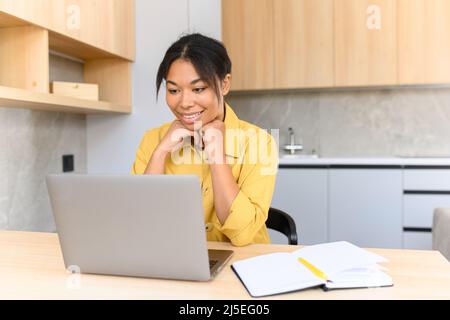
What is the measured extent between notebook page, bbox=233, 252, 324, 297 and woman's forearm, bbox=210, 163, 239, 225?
0.27 metres

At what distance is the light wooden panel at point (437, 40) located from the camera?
2.95m

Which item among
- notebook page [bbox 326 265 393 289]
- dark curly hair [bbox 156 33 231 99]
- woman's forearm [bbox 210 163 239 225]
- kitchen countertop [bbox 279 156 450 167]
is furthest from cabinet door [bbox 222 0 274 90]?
notebook page [bbox 326 265 393 289]

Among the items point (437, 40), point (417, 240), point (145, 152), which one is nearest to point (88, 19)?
point (145, 152)

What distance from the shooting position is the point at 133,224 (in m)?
0.81

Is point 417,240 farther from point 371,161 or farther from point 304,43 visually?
point 304,43

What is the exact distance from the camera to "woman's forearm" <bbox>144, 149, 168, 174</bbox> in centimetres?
139

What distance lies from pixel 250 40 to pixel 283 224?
6.81ft

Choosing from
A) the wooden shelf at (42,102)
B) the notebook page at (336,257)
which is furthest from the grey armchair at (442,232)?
the wooden shelf at (42,102)

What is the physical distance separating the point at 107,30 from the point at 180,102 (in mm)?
1437

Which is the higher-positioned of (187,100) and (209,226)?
(187,100)

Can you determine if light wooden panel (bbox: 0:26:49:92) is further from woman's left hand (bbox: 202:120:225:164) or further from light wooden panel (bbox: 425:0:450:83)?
light wooden panel (bbox: 425:0:450:83)

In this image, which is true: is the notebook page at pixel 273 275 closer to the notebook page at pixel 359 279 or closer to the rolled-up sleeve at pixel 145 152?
the notebook page at pixel 359 279

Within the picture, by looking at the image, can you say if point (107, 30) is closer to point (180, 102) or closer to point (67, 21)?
point (67, 21)
